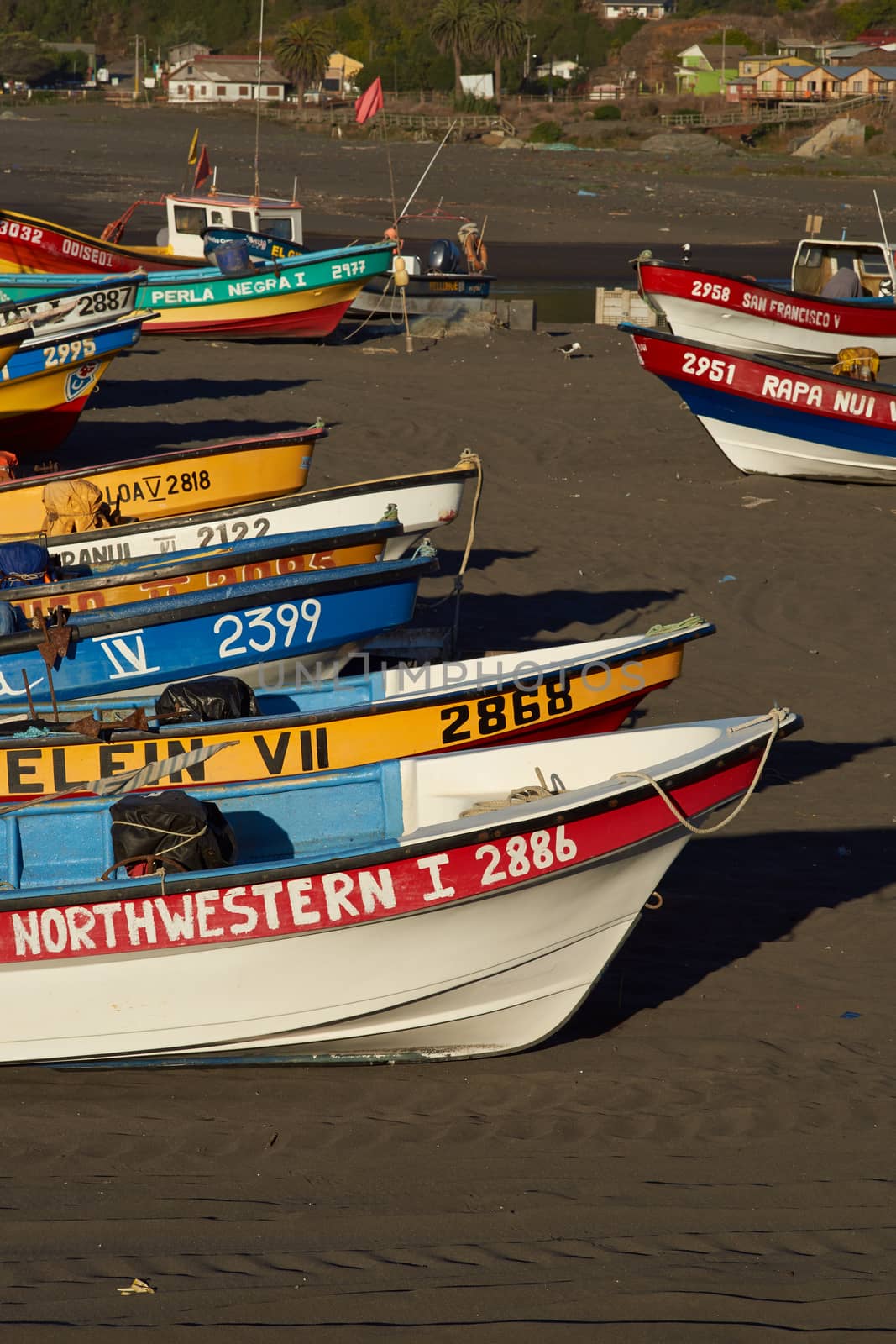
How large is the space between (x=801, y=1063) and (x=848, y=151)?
6130cm

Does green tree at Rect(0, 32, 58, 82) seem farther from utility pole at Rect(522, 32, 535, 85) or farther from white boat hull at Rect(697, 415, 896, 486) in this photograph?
white boat hull at Rect(697, 415, 896, 486)

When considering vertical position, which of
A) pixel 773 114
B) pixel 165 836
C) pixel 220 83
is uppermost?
pixel 220 83

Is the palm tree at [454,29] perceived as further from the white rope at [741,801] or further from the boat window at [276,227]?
the white rope at [741,801]

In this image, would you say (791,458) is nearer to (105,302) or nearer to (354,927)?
(105,302)

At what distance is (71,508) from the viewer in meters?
9.94

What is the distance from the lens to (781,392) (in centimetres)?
1430

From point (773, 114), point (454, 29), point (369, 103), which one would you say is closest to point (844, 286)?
point (369, 103)

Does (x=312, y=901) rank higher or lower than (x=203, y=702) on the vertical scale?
lower

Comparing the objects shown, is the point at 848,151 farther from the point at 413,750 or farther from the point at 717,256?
the point at 413,750

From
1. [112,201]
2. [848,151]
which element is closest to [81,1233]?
[112,201]

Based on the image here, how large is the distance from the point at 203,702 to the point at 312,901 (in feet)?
6.75

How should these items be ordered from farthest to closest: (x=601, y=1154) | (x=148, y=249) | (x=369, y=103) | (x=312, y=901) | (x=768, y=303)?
(x=369, y=103), (x=148, y=249), (x=768, y=303), (x=312, y=901), (x=601, y=1154)

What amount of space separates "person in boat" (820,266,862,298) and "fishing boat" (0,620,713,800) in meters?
14.7

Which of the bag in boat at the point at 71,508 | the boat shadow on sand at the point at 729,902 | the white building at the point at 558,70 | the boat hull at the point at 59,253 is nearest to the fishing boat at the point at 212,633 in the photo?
the bag in boat at the point at 71,508
